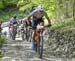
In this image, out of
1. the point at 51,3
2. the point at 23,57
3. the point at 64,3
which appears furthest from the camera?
the point at 51,3

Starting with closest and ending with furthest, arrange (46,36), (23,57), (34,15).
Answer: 1. (23,57)
2. (34,15)
3. (46,36)

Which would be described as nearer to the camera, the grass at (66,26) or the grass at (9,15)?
the grass at (66,26)

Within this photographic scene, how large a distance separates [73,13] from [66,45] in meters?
7.01

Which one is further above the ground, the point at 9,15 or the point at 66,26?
the point at 9,15

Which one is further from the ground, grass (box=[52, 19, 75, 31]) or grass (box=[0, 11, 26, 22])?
grass (box=[0, 11, 26, 22])

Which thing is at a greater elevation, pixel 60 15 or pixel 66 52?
pixel 60 15

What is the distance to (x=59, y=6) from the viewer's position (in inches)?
923

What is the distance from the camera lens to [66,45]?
49.3 ft

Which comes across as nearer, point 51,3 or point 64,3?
point 64,3

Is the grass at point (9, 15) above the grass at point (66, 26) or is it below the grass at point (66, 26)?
above

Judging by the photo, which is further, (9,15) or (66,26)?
(9,15)

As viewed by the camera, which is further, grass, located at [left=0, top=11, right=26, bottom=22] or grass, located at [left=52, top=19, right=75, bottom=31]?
grass, located at [left=0, top=11, right=26, bottom=22]

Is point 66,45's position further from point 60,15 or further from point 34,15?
point 60,15

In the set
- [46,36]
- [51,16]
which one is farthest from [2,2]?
[46,36]
